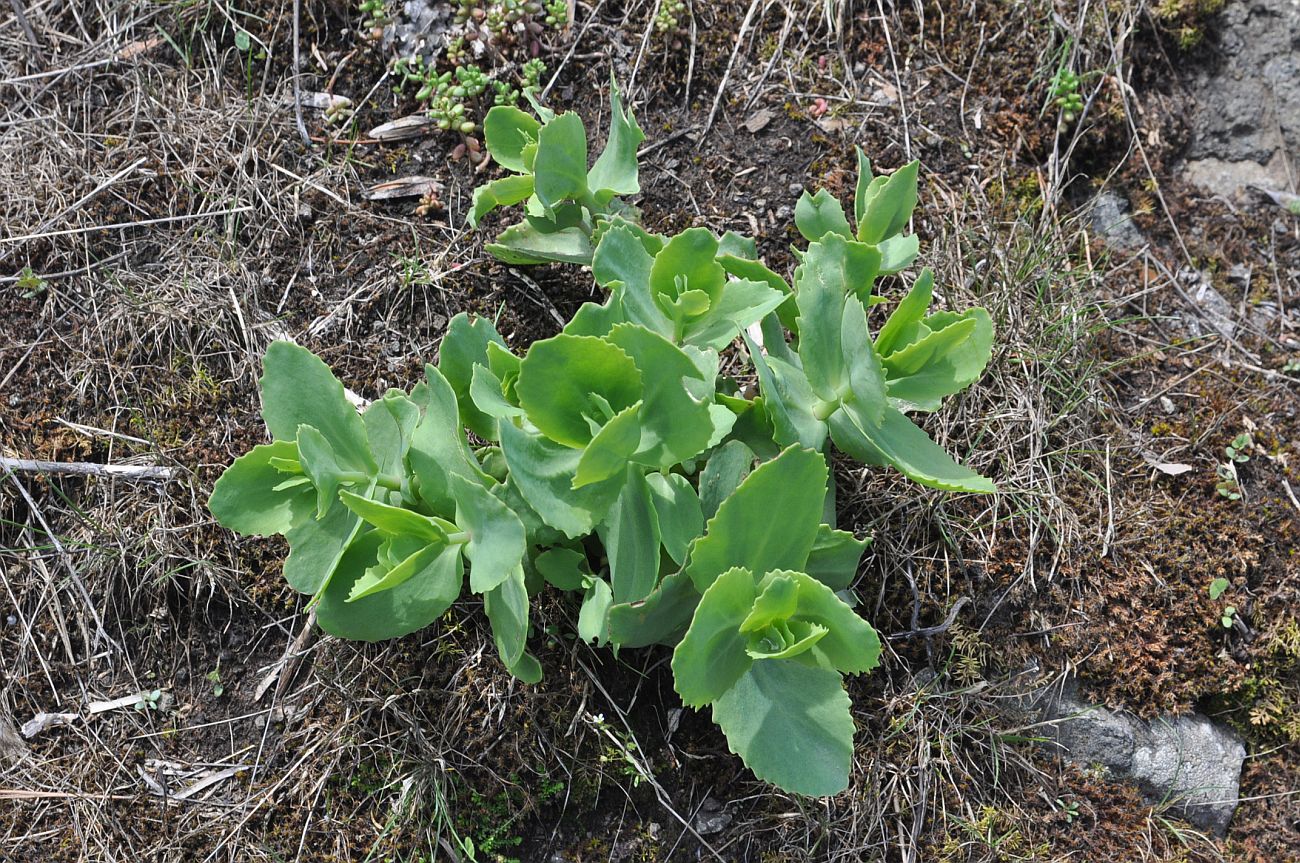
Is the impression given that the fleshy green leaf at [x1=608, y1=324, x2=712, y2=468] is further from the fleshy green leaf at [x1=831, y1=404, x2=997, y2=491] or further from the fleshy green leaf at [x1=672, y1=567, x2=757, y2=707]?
the fleshy green leaf at [x1=831, y1=404, x2=997, y2=491]

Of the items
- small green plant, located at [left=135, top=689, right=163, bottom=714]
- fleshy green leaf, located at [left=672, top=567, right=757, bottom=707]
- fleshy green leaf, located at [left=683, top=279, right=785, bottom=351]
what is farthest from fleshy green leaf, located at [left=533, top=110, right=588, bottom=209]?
small green plant, located at [left=135, top=689, right=163, bottom=714]

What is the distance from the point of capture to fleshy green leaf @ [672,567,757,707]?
67.5 inches

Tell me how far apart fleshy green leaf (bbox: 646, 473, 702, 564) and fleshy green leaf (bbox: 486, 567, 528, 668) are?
303mm

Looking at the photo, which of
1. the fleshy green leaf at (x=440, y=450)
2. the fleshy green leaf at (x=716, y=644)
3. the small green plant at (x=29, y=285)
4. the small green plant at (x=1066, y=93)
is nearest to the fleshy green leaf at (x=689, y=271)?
the fleshy green leaf at (x=440, y=450)

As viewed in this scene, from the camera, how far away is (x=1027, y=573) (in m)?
2.51

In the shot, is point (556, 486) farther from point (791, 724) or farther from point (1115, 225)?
point (1115, 225)

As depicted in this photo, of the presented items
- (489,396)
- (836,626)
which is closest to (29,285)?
(489,396)

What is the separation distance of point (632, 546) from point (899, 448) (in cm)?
62

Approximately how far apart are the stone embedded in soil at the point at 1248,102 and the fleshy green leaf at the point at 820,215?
1684 millimetres

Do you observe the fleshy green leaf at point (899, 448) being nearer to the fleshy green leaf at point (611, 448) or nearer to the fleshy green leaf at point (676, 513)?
the fleshy green leaf at point (676, 513)

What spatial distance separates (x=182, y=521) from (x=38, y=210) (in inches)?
42.5

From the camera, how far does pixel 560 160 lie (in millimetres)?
2197

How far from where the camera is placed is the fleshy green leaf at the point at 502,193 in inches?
91.5

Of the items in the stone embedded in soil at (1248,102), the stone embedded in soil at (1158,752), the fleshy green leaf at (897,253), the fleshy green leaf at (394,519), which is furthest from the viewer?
the stone embedded in soil at (1248,102)
